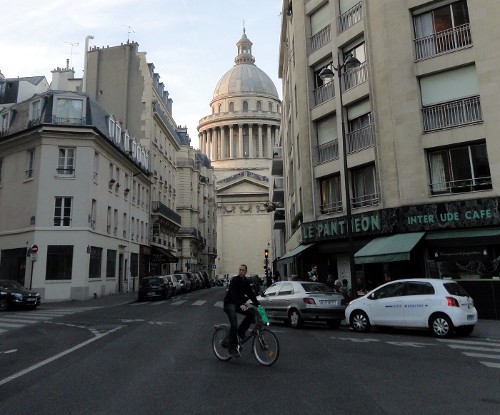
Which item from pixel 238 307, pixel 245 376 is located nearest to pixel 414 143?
pixel 238 307

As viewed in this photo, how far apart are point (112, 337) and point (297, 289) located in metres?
5.52

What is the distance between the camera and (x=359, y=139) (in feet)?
67.5

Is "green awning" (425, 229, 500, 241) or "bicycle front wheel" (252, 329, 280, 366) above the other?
"green awning" (425, 229, 500, 241)

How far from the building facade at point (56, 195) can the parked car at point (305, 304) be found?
52.1ft

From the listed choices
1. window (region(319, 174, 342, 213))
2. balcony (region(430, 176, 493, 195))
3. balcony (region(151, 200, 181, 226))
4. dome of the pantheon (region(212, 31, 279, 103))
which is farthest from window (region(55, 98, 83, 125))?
dome of the pantheon (region(212, 31, 279, 103))

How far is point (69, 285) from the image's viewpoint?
86.5 ft

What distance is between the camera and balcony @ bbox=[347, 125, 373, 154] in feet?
65.4

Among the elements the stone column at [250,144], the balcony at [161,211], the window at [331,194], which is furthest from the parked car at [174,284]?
the stone column at [250,144]

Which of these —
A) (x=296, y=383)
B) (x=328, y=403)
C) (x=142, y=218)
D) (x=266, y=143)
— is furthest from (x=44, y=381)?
(x=266, y=143)

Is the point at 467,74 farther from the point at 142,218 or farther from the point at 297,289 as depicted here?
the point at 142,218

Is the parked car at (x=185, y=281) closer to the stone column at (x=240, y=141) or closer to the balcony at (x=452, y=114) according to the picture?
the balcony at (x=452, y=114)

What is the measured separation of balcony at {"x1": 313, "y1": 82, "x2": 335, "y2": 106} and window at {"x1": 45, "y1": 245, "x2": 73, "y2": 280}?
1671cm

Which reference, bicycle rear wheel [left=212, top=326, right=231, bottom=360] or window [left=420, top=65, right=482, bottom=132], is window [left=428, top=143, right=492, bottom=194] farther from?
bicycle rear wheel [left=212, top=326, right=231, bottom=360]

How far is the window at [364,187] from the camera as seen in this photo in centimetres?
1981
